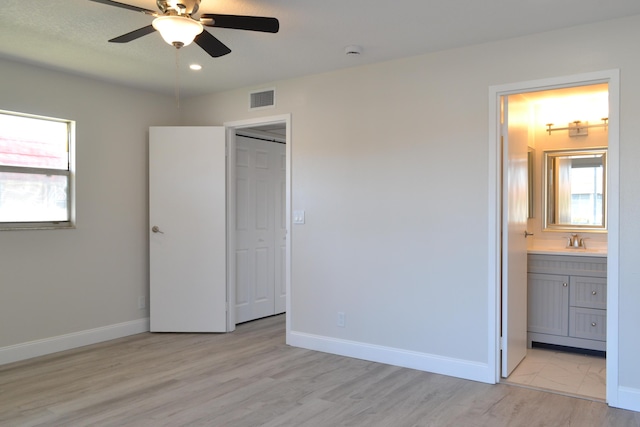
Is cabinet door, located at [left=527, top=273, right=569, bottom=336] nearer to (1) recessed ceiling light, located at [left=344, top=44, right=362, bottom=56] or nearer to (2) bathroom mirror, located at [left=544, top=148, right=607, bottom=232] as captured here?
(2) bathroom mirror, located at [left=544, top=148, right=607, bottom=232]

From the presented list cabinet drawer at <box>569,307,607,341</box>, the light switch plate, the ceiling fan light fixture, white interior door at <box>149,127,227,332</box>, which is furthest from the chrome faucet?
the ceiling fan light fixture

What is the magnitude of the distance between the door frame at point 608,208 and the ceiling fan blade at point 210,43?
1928 mm

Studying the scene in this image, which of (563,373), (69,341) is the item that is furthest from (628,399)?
(69,341)

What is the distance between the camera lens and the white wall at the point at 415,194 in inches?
121

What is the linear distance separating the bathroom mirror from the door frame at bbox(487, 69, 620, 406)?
1696mm

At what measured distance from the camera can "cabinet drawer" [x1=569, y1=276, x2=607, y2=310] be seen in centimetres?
409

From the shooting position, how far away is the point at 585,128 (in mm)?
4684

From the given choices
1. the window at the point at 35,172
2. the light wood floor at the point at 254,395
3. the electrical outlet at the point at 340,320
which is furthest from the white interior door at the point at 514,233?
the window at the point at 35,172

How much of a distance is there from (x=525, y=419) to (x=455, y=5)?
2.48 metres

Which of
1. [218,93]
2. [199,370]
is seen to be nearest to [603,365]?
[199,370]

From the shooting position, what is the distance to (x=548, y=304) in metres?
4.33

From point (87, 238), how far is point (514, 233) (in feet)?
12.3

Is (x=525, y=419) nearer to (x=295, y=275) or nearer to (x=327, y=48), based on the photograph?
(x=295, y=275)

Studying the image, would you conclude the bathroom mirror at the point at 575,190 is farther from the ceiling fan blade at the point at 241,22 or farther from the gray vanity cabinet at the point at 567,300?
the ceiling fan blade at the point at 241,22
